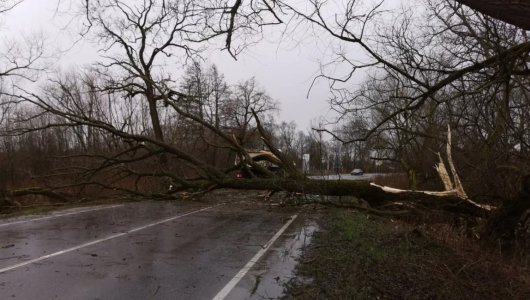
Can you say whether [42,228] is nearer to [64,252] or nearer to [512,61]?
[64,252]

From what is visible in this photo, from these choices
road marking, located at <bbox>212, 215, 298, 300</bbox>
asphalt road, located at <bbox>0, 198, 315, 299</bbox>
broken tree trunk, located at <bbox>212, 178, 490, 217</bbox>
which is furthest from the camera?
broken tree trunk, located at <bbox>212, 178, 490, 217</bbox>

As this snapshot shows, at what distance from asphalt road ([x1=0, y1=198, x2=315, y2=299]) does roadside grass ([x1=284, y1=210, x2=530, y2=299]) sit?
62 cm

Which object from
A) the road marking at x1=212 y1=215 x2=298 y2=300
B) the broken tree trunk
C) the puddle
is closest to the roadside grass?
the puddle

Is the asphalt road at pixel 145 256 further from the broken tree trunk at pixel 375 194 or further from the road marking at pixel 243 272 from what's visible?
the broken tree trunk at pixel 375 194

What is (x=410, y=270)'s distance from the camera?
7.96 meters

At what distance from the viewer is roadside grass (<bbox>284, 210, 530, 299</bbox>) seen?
22.1 ft

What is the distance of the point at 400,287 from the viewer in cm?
717

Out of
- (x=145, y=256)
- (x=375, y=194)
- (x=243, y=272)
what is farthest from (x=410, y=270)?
(x=145, y=256)

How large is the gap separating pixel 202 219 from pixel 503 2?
44.6 feet

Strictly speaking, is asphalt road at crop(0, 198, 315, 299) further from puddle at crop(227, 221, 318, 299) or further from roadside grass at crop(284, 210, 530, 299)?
roadside grass at crop(284, 210, 530, 299)

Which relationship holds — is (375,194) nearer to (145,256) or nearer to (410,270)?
(410,270)

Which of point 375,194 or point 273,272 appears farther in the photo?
point 375,194

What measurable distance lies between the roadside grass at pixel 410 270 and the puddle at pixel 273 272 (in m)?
0.20

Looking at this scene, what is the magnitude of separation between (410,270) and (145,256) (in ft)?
15.9
